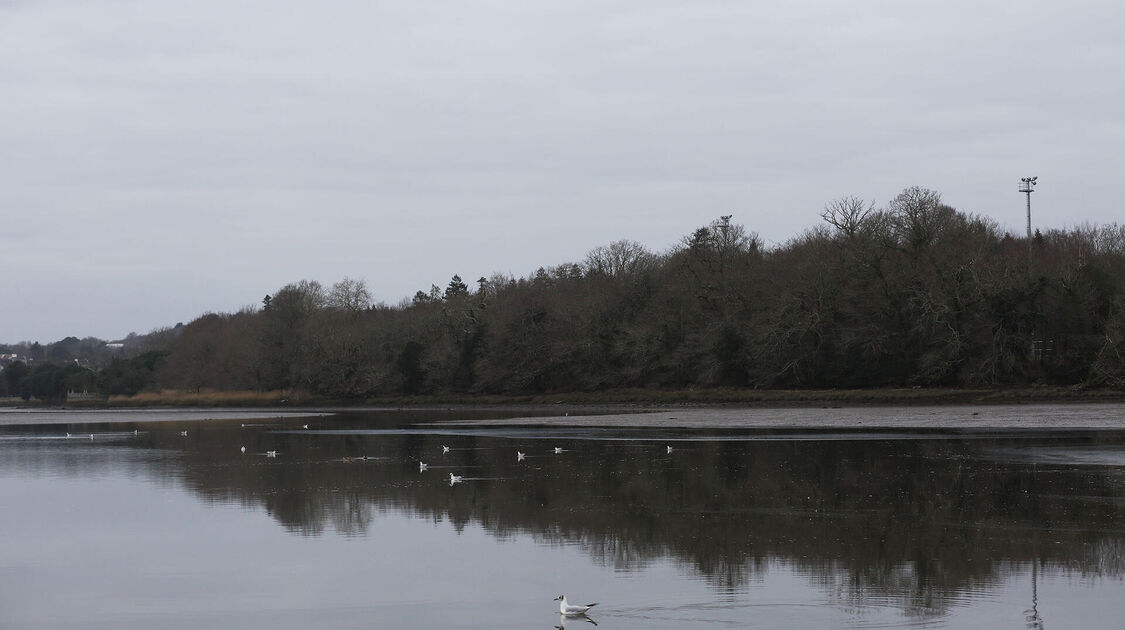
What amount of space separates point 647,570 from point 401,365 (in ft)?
278

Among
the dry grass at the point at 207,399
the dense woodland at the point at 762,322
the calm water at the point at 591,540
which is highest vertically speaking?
the dense woodland at the point at 762,322

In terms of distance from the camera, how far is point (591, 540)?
60.4 feet

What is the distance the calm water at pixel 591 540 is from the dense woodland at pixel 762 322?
91.5 ft

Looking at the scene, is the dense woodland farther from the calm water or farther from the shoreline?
the calm water

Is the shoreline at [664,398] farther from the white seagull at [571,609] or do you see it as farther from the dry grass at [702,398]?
the white seagull at [571,609]

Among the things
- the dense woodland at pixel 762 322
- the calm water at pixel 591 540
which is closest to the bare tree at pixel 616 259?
the dense woodland at pixel 762 322

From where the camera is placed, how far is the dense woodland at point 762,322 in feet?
201

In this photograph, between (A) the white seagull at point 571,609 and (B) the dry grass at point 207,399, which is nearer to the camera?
(A) the white seagull at point 571,609

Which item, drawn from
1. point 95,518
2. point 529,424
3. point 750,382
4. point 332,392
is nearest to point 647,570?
point 95,518

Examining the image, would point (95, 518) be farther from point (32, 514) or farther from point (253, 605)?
point (253, 605)

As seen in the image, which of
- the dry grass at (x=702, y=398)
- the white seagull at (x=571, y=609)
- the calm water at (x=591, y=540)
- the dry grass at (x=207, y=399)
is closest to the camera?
the white seagull at (x=571, y=609)

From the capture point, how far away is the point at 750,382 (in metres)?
72.2

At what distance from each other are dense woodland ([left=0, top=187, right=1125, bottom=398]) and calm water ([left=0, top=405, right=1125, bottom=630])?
91.5ft

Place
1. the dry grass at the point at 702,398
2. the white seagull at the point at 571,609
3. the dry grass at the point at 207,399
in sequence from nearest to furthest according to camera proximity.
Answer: the white seagull at the point at 571,609 → the dry grass at the point at 702,398 → the dry grass at the point at 207,399
